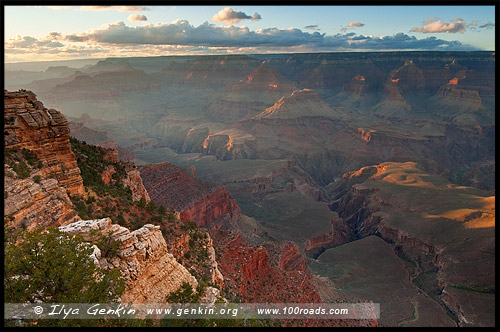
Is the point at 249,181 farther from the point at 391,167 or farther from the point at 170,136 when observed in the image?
the point at 170,136

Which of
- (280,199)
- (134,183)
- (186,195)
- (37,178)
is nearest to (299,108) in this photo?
(280,199)

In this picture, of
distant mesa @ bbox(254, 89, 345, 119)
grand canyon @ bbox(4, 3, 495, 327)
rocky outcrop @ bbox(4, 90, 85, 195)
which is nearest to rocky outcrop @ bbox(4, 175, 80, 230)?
grand canyon @ bbox(4, 3, 495, 327)

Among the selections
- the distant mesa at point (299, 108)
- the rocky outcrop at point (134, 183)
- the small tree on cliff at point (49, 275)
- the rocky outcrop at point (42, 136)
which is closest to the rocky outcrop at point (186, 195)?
the rocky outcrop at point (134, 183)

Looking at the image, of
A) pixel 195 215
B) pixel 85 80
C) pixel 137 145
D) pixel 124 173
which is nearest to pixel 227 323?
pixel 124 173

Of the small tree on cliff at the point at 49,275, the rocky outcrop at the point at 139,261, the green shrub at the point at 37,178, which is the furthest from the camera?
the green shrub at the point at 37,178

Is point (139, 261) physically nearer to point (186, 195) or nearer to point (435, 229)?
point (186, 195)

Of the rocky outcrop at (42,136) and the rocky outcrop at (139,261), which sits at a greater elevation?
the rocky outcrop at (42,136)

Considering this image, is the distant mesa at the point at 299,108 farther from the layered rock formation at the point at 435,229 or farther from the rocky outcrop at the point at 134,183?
the rocky outcrop at the point at 134,183
